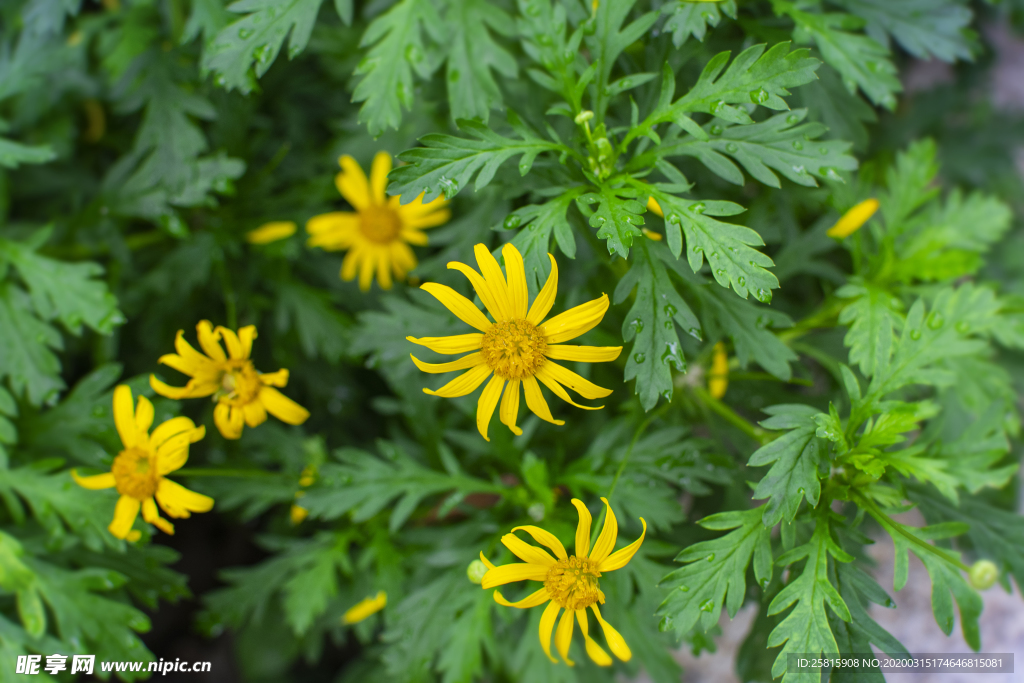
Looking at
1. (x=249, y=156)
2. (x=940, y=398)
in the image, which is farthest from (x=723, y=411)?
(x=249, y=156)

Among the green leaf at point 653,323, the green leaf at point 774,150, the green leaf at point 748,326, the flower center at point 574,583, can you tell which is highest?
the green leaf at point 774,150

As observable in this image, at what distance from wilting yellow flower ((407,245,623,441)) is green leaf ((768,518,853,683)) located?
1.48 feet

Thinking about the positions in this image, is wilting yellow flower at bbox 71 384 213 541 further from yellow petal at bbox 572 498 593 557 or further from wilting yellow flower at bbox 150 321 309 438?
yellow petal at bbox 572 498 593 557

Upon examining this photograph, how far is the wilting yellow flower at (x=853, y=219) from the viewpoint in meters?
1.38

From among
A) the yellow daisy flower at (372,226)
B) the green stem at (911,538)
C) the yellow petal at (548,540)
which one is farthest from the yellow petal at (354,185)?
the green stem at (911,538)

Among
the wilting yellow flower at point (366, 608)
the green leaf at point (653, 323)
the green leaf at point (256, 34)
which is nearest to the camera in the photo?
the green leaf at point (653, 323)

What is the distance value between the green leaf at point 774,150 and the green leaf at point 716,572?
568mm

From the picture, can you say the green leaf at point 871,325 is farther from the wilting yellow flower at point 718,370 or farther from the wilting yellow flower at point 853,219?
the wilting yellow flower at point 718,370

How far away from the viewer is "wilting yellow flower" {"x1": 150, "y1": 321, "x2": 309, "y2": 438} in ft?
3.76

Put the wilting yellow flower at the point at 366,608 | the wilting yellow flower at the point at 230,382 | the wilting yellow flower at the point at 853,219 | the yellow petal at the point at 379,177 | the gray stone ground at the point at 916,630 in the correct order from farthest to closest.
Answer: the gray stone ground at the point at 916,630 → the yellow petal at the point at 379,177 → the wilting yellow flower at the point at 366,608 → the wilting yellow flower at the point at 853,219 → the wilting yellow flower at the point at 230,382

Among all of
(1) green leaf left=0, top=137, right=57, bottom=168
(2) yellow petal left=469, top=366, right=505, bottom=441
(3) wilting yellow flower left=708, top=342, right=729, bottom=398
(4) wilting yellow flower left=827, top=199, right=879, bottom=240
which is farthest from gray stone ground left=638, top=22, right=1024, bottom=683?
(1) green leaf left=0, top=137, right=57, bottom=168

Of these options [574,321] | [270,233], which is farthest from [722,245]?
[270,233]

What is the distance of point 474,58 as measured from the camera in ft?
4.24

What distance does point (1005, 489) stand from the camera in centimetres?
177
